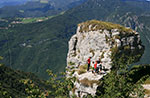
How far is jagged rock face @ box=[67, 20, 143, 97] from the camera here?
141 feet

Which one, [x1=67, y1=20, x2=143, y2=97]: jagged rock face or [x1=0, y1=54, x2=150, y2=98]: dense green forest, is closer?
[x1=0, y1=54, x2=150, y2=98]: dense green forest

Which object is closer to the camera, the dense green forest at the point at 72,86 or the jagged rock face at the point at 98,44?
the dense green forest at the point at 72,86

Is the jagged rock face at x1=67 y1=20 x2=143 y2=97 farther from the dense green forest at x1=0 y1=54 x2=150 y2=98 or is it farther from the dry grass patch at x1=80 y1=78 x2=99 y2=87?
the dense green forest at x1=0 y1=54 x2=150 y2=98

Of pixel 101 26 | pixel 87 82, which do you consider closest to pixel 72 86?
pixel 87 82

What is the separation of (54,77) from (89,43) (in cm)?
3635

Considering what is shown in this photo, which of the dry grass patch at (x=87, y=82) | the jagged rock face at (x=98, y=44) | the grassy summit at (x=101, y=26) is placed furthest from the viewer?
the grassy summit at (x=101, y=26)

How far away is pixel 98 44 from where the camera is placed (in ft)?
166

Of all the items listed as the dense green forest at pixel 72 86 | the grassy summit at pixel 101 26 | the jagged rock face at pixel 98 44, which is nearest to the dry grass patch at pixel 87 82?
the jagged rock face at pixel 98 44

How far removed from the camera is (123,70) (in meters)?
24.5

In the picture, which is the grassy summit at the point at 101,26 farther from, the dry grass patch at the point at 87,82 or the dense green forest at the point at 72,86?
the dense green forest at the point at 72,86

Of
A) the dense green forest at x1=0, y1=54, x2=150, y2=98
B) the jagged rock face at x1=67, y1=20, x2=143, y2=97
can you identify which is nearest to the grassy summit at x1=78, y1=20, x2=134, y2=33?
the jagged rock face at x1=67, y1=20, x2=143, y2=97

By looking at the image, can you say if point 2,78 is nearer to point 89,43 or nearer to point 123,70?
point 89,43

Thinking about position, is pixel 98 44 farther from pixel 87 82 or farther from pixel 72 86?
pixel 72 86

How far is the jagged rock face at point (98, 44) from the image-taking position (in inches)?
1690
